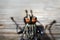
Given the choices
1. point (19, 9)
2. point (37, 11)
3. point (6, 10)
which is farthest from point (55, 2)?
point (6, 10)

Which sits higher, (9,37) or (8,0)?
(8,0)

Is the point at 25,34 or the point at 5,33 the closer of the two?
the point at 25,34

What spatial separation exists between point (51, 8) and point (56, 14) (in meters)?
0.08

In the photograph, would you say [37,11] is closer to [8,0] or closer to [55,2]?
[55,2]

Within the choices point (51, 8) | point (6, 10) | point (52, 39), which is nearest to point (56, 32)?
point (52, 39)

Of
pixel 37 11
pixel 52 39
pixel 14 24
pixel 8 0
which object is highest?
pixel 8 0

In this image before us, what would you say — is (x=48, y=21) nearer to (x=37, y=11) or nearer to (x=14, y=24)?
(x=37, y=11)

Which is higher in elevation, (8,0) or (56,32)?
(8,0)

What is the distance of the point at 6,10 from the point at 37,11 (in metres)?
0.31

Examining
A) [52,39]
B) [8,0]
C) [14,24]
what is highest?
[8,0]

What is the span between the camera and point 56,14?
5.75 feet

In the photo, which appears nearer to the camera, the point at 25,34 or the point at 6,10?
the point at 25,34

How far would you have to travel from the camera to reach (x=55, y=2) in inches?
68.8

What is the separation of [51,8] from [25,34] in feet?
1.20
